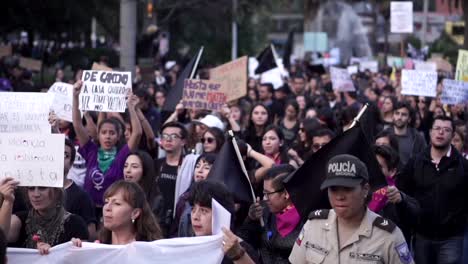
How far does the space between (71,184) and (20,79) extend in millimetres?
12633

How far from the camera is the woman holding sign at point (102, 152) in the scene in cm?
939

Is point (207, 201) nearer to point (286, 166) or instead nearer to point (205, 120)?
point (286, 166)

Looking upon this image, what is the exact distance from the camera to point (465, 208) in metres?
8.75

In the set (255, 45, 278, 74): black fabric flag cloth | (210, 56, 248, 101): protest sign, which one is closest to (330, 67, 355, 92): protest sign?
(255, 45, 278, 74): black fabric flag cloth

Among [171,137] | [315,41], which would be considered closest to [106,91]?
[171,137]

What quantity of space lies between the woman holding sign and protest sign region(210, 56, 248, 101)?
4473mm

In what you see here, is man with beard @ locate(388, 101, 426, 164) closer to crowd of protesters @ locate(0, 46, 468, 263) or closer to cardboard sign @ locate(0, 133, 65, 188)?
crowd of protesters @ locate(0, 46, 468, 263)

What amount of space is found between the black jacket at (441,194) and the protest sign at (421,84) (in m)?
7.09

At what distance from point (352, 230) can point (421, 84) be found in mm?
10445

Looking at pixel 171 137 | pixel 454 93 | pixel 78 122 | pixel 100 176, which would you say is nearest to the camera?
pixel 100 176

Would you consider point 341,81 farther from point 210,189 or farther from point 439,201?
point 210,189

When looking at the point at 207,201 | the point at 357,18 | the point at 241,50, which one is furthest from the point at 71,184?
the point at 357,18

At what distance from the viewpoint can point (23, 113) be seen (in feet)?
25.8

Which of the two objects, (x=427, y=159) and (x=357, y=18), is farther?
(x=357, y=18)
